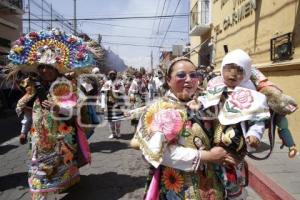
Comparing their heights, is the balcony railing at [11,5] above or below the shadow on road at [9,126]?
above

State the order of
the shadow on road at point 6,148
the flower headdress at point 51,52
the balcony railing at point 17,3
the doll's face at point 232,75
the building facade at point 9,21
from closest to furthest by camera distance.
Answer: the doll's face at point 232,75 → the flower headdress at point 51,52 → the shadow on road at point 6,148 → the building facade at point 9,21 → the balcony railing at point 17,3

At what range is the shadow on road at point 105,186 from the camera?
5719 millimetres

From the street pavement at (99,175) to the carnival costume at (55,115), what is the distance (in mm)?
532

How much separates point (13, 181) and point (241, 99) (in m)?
4.84

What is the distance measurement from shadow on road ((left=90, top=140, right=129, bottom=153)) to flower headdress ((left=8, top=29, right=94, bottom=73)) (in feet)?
12.6

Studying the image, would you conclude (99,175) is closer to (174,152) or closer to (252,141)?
(174,152)

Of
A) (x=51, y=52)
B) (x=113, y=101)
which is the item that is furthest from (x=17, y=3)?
(x=51, y=52)

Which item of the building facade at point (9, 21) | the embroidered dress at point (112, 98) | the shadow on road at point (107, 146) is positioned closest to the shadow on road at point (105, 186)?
the shadow on road at point (107, 146)

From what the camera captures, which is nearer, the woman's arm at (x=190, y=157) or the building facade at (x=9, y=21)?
the woman's arm at (x=190, y=157)

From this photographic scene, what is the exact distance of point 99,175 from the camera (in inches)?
268

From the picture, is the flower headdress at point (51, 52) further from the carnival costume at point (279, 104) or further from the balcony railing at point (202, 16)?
the balcony railing at point (202, 16)

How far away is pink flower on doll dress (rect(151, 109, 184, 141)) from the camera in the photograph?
102 inches

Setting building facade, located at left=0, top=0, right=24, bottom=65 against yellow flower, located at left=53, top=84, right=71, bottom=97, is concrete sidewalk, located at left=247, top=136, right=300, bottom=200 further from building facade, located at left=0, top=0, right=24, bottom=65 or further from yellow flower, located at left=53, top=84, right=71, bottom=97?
building facade, located at left=0, top=0, right=24, bottom=65

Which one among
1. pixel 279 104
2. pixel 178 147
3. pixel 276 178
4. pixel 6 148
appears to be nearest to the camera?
pixel 178 147
